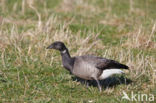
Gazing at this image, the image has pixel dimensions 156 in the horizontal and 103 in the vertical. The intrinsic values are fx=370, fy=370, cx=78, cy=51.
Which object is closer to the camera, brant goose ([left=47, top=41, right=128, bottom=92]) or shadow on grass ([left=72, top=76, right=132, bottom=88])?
brant goose ([left=47, top=41, right=128, bottom=92])

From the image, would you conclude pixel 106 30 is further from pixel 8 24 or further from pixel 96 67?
pixel 96 67

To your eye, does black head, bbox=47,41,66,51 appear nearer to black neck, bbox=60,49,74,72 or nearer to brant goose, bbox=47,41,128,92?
black neck, bbox=60,49,74,72

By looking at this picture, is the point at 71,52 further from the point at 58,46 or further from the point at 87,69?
the point at 87,69

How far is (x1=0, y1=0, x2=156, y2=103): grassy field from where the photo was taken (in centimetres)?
797

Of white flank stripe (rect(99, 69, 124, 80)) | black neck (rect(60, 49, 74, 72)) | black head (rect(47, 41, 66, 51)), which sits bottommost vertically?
white flank stripe (rect(99, 69, 124, 80))

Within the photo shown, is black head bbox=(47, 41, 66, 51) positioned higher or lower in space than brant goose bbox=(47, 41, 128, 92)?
higher

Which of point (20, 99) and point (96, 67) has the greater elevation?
point (96, 67)

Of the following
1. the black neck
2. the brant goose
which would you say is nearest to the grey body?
the brant goose

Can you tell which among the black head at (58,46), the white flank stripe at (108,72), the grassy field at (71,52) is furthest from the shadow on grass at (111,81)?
the black head at (58,46)

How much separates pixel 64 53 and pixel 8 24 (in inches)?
198

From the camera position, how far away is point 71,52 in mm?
10414

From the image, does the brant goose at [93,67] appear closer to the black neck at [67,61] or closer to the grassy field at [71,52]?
the black neck at [67,61]

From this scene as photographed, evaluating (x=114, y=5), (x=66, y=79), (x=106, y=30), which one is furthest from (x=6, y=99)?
(x=114, y=5)

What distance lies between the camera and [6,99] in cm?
746
